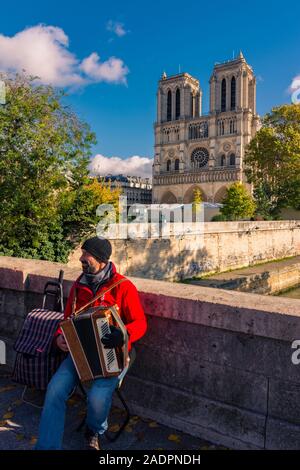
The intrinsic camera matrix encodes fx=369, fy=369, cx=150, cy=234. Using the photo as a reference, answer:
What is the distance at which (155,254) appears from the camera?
53.8 feet

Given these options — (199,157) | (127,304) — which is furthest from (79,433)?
(199,157)

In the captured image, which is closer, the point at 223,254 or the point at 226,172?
the point at 223,254

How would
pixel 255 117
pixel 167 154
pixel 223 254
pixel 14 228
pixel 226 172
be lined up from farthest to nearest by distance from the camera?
pixel 167 154 → pixel 255 117 → pixel 226 172 → pixel 223 254 → pixel 14 228

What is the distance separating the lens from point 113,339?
262cm

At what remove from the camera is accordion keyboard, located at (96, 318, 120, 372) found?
8.71 ft

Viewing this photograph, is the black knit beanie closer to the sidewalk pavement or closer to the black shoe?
the black shoe

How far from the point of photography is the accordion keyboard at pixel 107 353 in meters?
2.65

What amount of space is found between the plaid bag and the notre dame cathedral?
212ft

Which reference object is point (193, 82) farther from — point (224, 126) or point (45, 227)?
point (45, 227)

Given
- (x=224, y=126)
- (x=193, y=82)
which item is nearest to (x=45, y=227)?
(x=224, y=126)

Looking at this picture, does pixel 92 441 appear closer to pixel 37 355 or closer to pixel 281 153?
pixel 37 355

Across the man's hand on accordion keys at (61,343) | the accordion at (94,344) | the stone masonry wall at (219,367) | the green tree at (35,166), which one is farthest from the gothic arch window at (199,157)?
the accordion at (94,344)

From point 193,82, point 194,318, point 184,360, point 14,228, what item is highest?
point 193,82

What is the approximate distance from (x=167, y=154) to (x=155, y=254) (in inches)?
2414
